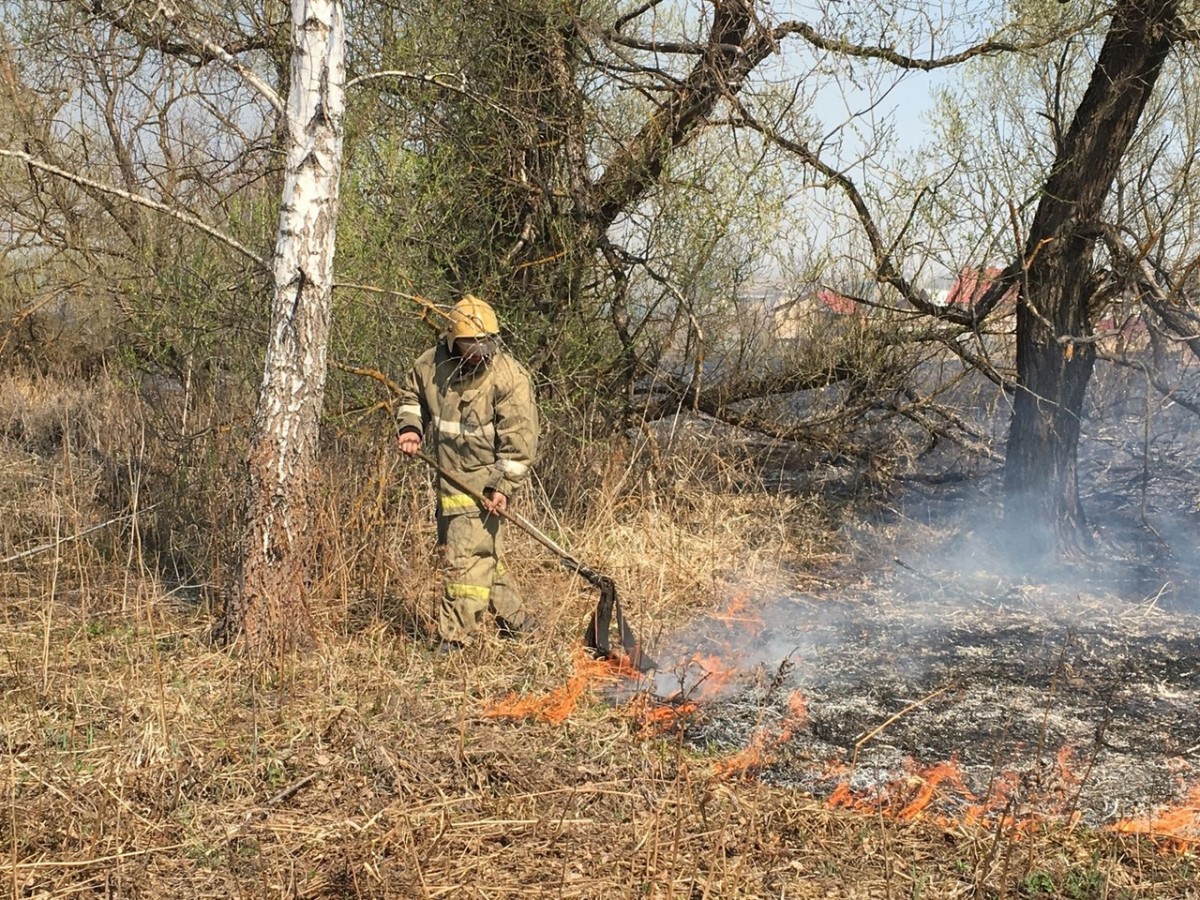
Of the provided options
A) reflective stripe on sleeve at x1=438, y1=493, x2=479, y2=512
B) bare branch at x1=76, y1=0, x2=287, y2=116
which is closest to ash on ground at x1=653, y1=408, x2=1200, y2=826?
reflective stripe on sleeve at x1=438, y1=493, x2=479, y2=512

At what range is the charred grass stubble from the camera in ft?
10.5

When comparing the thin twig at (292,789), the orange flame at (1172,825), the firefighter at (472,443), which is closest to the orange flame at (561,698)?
the firefighter at (472,443)

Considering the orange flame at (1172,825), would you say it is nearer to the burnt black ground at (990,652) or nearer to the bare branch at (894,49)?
the burnt black ground at (990,652)

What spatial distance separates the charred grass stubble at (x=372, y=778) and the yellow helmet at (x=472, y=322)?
956 mm

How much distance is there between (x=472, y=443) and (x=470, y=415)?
0.51ft

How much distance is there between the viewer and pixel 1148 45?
21.6ft

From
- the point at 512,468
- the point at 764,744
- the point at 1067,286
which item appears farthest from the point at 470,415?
the point at 1067,286

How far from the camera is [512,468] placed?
547cm

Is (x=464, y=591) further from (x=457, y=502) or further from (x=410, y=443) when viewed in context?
(x=410, y=443)

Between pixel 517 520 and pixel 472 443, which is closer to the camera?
pixel 517 520

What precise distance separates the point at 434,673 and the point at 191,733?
4.05 ft

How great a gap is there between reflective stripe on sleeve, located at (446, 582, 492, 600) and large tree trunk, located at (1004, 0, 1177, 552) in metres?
4.27

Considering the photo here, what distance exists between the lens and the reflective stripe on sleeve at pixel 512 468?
547 cm

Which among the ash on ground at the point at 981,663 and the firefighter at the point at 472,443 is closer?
the ash on ground at the point at 981,663
